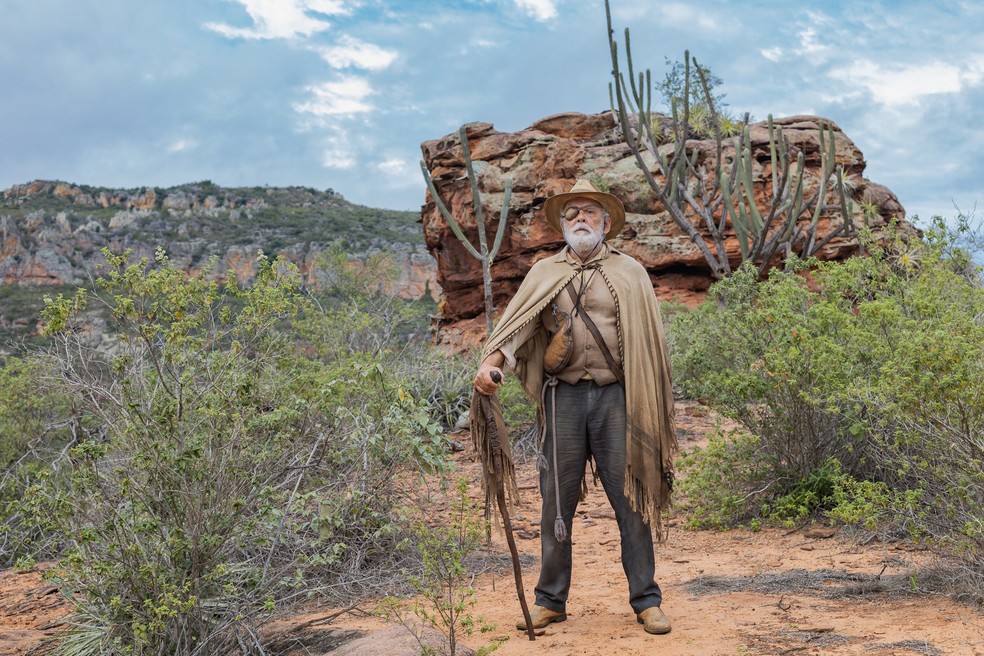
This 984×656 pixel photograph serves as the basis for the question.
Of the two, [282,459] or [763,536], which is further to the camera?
[763,536]

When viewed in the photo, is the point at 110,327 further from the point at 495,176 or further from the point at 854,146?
the point at 854,146

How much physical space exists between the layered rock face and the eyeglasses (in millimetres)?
11186

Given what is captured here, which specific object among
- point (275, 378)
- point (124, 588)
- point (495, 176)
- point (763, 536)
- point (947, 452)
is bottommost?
point (763, 536)

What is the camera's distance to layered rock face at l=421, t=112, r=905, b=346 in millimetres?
15320

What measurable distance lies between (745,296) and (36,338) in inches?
867

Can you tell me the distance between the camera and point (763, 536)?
5.68m

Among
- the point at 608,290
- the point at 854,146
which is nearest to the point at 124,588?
the point at 608,290

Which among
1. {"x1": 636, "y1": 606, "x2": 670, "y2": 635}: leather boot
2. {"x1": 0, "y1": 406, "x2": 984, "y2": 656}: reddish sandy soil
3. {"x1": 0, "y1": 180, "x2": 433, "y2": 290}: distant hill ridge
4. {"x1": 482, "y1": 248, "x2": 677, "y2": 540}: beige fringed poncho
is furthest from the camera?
{"x1": 0, "y1": 180, "x2": 433, "y2": 290}: distant hill ridge

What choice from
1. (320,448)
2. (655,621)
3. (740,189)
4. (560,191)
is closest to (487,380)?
(655,621)

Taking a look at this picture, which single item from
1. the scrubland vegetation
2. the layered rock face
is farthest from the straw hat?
the layered rock face

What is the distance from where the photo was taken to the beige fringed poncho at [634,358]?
151 inches

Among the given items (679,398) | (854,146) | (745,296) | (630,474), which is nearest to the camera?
(630,474)

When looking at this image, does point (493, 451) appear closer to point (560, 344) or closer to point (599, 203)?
point (560, 344)

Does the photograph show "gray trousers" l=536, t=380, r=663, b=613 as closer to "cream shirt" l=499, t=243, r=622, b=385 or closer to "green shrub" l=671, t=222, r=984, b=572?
"cream shirt" l=499, t=243, r=622, b=385
